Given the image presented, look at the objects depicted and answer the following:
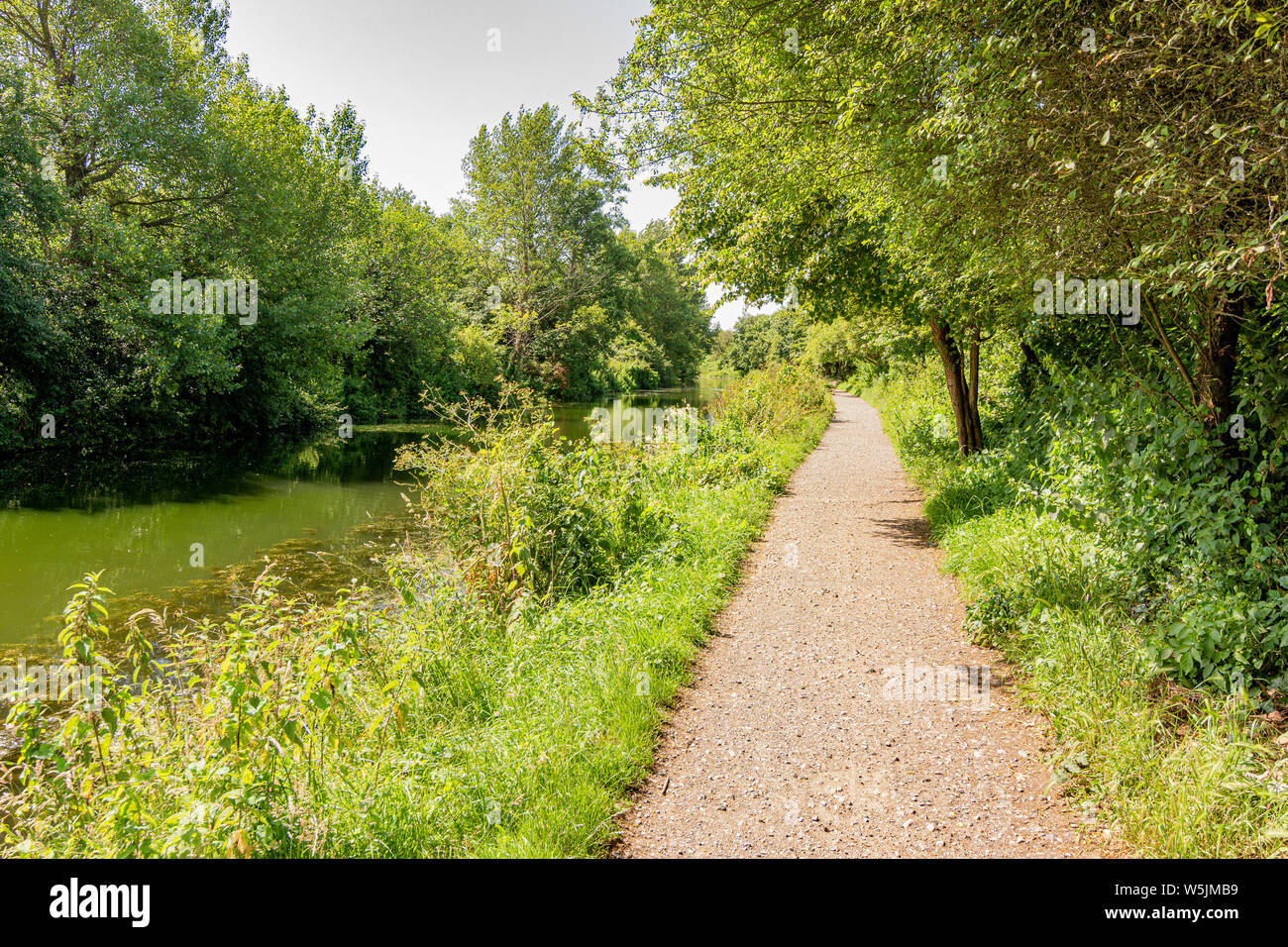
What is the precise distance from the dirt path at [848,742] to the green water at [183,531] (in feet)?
9.05

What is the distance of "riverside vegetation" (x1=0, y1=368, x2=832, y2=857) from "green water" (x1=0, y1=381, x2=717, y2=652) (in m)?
0.82

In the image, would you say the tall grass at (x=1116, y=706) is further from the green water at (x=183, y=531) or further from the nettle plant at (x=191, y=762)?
the green water at (x=183, y=531)

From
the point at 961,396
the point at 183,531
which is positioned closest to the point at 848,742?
the point at 961,396

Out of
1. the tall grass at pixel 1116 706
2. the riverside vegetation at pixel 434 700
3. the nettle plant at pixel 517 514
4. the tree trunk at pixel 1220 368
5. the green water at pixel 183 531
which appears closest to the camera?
the tall grass at pixel 1116 706

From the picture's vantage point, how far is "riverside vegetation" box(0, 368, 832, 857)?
9.91ft

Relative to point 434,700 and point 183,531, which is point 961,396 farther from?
point 183,531

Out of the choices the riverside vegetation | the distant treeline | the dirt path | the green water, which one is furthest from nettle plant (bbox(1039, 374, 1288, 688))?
the distant treeline

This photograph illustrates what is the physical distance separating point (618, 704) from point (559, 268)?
130 ft

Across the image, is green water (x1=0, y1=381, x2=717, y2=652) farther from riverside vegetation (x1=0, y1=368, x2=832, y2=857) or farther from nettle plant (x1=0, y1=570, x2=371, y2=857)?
nettle plant (x1=0, y1=570, x2=371, y2=857)

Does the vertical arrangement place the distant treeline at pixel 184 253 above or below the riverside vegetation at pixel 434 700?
above

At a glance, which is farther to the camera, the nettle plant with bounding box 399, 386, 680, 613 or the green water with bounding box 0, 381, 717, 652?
the green water with bounding box 0, 381, 717, 652

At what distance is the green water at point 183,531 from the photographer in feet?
25.8

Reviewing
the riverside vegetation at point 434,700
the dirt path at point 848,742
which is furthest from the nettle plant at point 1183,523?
the riverside vegetation at point 434,700
